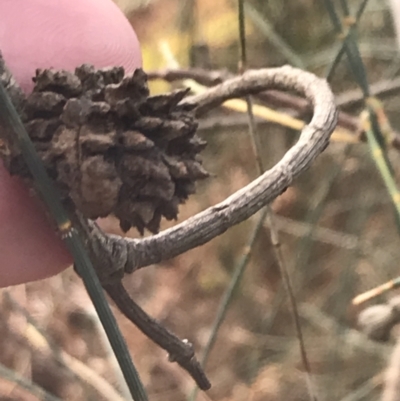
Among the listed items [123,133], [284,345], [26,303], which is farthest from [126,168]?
[284,345]

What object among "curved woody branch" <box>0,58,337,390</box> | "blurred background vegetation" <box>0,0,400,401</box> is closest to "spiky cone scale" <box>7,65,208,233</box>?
"curved woody branch" <box>0,58,337,390</box>

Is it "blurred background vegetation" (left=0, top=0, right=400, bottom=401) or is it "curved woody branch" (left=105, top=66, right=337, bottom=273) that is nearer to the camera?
"curved woody branch" (left=105, top=66, right=337, bottom=273)

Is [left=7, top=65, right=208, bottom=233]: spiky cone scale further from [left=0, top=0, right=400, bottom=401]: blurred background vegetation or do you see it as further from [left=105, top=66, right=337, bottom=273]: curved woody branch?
[left=0, top=0, right=400, bottom=401]: blurred background vegetation

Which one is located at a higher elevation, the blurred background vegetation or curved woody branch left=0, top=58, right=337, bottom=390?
the blurred background vegetation

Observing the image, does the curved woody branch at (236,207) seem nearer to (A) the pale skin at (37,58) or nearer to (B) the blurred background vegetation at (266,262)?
(A) the pale skin at (37,58)

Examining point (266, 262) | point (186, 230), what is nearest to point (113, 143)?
point (186, 230)
